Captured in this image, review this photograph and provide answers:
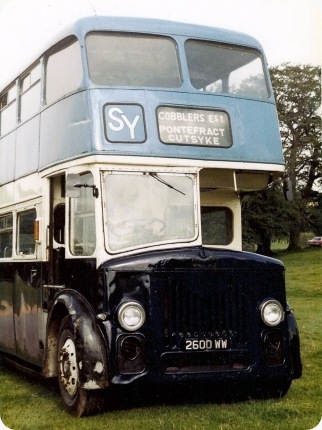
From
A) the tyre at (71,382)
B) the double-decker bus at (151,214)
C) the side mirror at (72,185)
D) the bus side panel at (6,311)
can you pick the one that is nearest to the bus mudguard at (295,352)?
the double-decker bus at (151,214)

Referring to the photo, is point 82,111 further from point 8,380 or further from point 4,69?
point 8,380

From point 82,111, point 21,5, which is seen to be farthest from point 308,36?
point 21,5

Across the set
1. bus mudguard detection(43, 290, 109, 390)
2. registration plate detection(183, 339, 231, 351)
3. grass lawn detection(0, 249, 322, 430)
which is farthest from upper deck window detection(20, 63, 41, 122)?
registration plate detection(183, 339, 231, 351)

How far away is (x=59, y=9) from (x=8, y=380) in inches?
173

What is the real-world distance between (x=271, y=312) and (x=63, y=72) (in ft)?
10.5

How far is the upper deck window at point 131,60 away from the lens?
6.81m

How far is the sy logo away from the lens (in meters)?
6.54

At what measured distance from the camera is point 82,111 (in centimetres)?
668

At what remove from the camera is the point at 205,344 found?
618cm

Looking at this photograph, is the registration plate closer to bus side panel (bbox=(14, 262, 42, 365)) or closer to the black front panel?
the black front panel

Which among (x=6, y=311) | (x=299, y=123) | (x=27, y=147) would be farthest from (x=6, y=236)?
(x=299, y=123)

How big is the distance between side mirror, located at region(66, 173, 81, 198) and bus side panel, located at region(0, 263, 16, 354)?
2.81 m

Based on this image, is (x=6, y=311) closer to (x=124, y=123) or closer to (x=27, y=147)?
(x=27, y=147)

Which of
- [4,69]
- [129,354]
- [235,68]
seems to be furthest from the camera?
[4,69]
